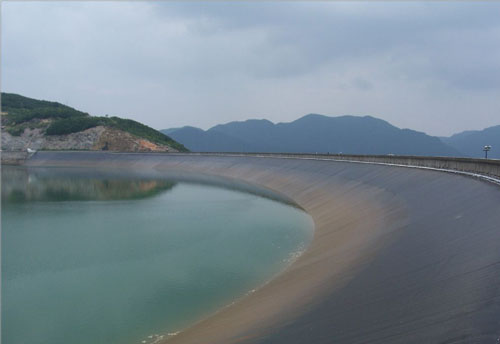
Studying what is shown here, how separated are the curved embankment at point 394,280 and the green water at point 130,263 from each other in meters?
1.76

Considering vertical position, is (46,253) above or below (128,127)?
below

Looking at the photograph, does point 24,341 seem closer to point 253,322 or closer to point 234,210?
point 253,322

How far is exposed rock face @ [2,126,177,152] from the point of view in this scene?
450ft

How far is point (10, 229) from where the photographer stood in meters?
30.7

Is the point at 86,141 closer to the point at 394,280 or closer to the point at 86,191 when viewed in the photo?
the point at 86,191

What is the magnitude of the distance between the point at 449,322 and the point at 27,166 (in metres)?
134

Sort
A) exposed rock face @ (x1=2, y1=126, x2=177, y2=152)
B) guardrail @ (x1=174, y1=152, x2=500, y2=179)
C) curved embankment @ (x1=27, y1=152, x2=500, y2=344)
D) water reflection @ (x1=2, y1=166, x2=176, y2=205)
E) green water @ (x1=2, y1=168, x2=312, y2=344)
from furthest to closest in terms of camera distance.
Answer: exposed rock face @ (x1=2, y1=126, x2=177, y2=152) → water reflection @ (x1=2, y1=166, x2=176, y2=205) → guardrail @ (x1=174, y1=152, x2=500, y2=179) → green water @ (x1=2, y1=168, x2=312, y2=344) → curved embankment @ (x1=27, y1=152, x2=500, y2=344)

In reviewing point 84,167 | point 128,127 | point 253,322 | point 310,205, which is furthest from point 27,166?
point 253,322

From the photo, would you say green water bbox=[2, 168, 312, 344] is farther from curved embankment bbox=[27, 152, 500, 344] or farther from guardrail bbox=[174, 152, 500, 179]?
guardrail bbox=[174, 152, 500, 179]

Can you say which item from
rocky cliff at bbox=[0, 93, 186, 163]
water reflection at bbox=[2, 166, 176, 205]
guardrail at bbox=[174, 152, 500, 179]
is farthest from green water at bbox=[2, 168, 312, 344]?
rocky cliff at bbox=[0, 93, 186, 163]

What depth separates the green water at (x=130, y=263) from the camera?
14602mm

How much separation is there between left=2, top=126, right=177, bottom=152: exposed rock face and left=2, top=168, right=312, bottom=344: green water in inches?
3756

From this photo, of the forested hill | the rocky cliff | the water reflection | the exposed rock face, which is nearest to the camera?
the water reflection

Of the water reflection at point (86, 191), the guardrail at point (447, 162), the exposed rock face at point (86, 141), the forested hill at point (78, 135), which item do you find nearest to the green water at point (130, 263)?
the water reflection at point (86, 191)
